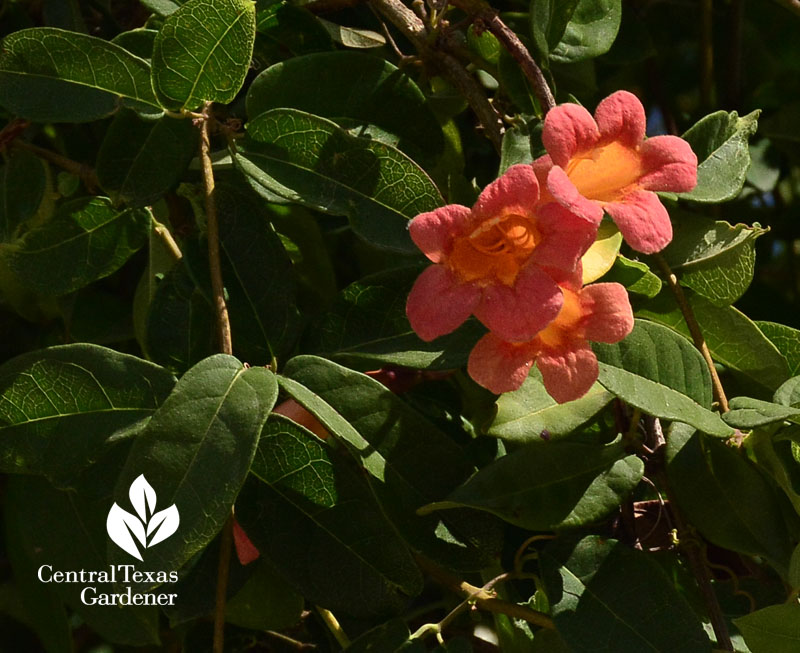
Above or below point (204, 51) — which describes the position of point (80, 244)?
below

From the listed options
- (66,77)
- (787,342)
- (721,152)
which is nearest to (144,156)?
(66,77)

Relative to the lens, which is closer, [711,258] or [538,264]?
[538,264]

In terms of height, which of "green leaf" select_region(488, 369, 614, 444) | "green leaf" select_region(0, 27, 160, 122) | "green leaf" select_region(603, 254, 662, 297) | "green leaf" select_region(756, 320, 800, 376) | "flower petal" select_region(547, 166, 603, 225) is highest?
"flower petal" select_region(547, 166, 603, 225)

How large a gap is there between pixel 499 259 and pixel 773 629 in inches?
14.2

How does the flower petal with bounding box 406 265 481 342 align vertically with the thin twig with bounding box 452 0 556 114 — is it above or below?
below

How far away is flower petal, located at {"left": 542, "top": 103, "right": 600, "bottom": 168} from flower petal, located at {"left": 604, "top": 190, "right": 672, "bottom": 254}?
0.16 feet

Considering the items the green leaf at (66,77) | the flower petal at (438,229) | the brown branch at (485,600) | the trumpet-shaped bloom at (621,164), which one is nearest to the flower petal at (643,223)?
the trumpet-shaped bloom at (621,164)

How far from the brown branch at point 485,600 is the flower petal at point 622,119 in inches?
15.3

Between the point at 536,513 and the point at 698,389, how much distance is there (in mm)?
167

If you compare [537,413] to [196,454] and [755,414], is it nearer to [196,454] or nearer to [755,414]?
[755,414]

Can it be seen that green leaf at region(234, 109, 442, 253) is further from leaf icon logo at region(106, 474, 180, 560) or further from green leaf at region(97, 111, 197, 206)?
leaf icon logo at region(106, 474, 180, 560)

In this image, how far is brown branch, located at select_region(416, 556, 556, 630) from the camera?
2.86 ft

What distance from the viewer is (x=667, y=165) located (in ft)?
2.57

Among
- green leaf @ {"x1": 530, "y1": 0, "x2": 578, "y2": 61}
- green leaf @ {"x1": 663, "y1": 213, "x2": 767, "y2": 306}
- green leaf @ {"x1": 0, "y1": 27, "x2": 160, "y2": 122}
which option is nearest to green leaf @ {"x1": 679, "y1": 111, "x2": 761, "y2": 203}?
green leaf @ {"x1": 663, "y1": 213, "x2": 767, "y2": 306}
